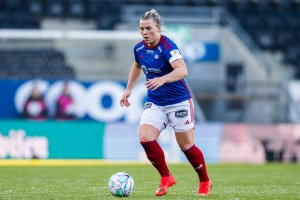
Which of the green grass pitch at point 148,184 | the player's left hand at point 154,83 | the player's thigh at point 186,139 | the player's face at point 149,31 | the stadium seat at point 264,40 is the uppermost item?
the stadium seat at point 264,40

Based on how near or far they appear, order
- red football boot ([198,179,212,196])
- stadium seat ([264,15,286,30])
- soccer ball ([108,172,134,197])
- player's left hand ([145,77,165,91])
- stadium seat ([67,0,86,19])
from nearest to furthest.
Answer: player's left hand ([145,77,165,91]), soccer ball ([108,172,134,197]), red football boot ([198,179,212,196]), stadium seat ([67,0,86,19]), stadium seat ([264,15,286,30])

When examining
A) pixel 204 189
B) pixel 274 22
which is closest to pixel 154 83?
pixel 204 189

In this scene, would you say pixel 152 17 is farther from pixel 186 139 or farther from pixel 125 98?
pixel 186 139

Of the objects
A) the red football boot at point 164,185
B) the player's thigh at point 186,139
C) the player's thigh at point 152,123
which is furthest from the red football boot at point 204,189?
the player's thigh at point 152,123

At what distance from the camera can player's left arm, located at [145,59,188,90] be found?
8.15m

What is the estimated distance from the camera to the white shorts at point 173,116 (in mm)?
8898

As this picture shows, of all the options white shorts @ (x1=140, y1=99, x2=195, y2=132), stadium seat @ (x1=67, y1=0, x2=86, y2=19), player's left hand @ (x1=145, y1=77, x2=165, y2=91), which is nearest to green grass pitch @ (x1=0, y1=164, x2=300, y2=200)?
white shorts @ (x1=140, y1=99, x2=195, y2=132)

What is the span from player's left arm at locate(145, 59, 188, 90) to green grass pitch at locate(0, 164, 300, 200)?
1274 millimetres

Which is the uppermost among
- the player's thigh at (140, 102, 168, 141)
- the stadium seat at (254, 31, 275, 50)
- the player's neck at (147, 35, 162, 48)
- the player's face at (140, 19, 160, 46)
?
the stadium seat at (254, 31, 275, 50)

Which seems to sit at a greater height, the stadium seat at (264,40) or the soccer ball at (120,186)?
the stadium seat at (264,40)

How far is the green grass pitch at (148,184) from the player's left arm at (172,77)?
50.2 inches

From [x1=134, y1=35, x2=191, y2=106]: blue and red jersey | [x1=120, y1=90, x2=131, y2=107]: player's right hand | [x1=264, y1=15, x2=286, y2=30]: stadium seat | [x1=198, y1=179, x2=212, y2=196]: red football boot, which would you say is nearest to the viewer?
[x1=134, y1=35, x2=191, y2=106]: blue and red jersey

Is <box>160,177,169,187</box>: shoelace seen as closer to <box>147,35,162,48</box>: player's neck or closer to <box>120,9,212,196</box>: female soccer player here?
<box>120,9,212,196</box>: female soccer player

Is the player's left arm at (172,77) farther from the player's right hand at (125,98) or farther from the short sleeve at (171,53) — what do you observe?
the player's right hand at (125,98)
